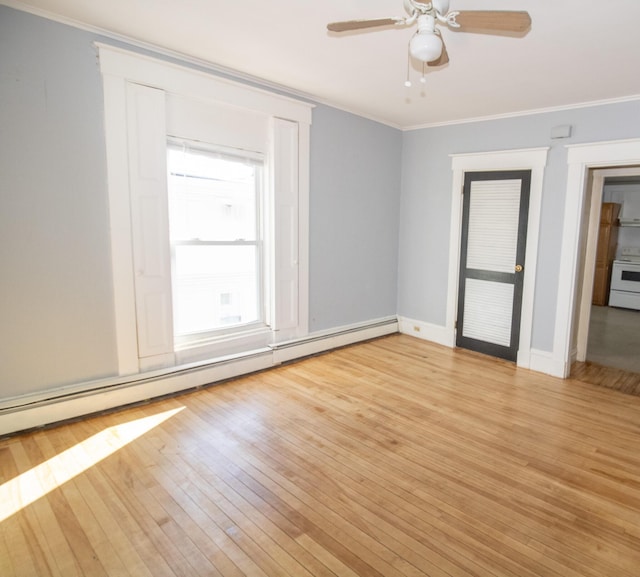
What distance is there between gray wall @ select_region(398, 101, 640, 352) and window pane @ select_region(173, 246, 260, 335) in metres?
2.39

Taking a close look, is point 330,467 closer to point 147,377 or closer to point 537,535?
point 537,535

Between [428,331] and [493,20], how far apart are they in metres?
4.03

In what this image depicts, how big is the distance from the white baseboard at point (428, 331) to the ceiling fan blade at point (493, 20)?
3.77 metres

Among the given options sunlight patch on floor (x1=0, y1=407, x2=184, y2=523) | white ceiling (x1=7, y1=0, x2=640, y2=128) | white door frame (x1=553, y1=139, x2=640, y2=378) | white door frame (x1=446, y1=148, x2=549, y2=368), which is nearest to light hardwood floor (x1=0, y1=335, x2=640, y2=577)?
sunlight patch on floor (x1=0, y1=407, x2=184, y2=523)

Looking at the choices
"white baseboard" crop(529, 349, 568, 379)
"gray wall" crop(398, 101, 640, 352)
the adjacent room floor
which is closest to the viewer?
"gray wall" crop(398, 101, 640, 352)

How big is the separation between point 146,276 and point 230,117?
5.40 ft

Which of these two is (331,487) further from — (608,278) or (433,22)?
(608,278)

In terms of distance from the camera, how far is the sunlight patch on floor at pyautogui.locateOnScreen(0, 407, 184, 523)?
2203 millimetres

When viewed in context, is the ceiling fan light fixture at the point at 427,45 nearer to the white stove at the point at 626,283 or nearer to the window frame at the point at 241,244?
the window frame at the point at 241,244

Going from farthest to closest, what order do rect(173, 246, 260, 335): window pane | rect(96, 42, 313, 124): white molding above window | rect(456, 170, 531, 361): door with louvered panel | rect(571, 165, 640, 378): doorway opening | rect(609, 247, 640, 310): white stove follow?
rect(609, 247, 640, 310): white stove
rect(456, 170, 531, 361): door with louvered panel
rect(571, 165, 640, 378): doorway opening
rect(173, 246, 260, 335): window pane
rect(96, 42, 313, 124): white molding above window

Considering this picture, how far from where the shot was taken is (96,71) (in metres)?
2.88

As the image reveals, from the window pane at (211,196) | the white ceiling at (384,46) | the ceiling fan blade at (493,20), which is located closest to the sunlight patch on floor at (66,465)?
the window pane at (211,196)

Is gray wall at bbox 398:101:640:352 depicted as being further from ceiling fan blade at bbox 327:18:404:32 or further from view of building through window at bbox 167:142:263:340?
ceiling fan blade at bbox 327:18:404:32

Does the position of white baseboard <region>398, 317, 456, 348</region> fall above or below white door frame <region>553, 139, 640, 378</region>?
below
